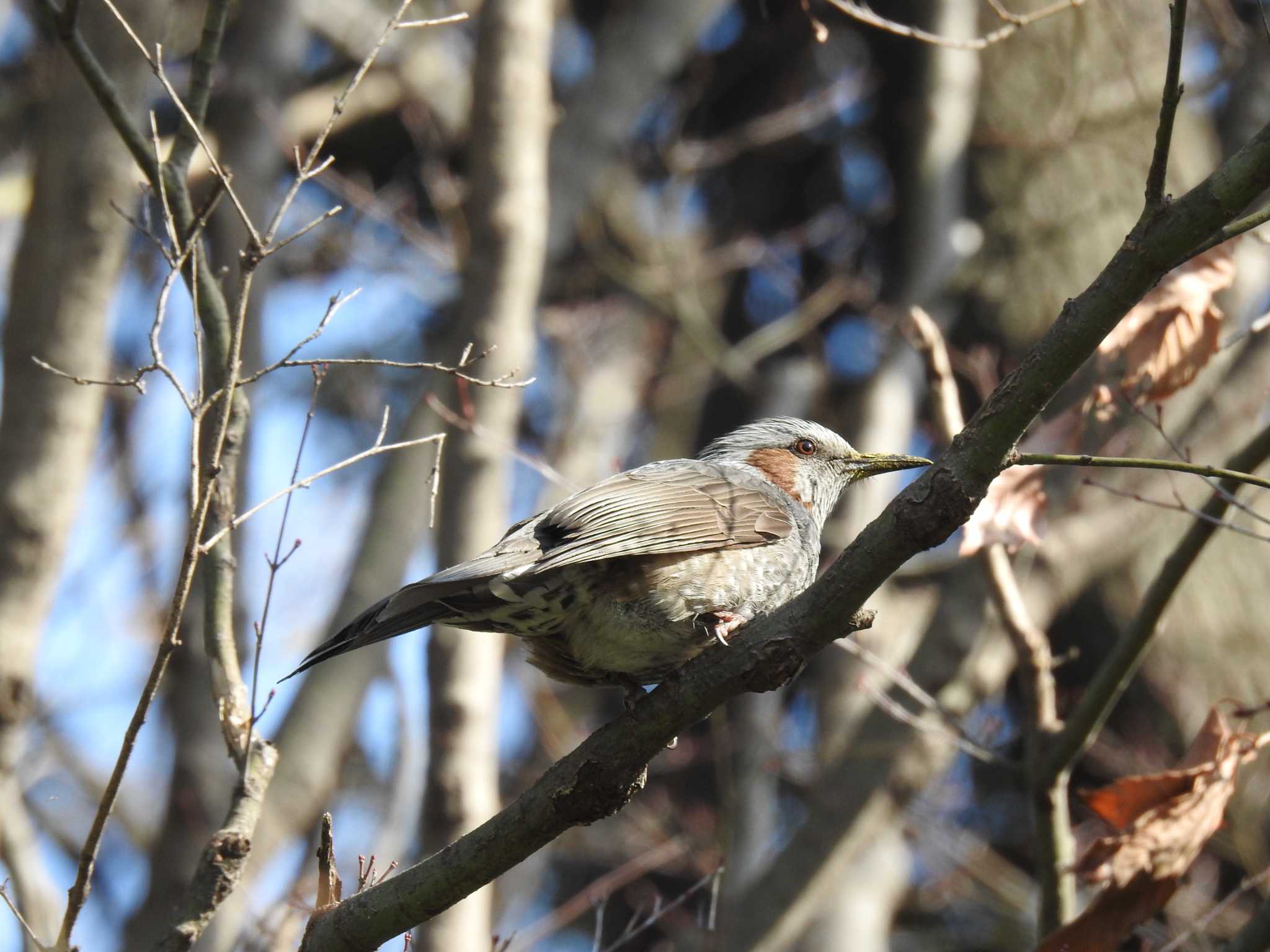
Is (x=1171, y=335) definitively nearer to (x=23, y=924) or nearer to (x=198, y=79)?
(x=198, y=79)

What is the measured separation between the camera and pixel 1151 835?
3646mm

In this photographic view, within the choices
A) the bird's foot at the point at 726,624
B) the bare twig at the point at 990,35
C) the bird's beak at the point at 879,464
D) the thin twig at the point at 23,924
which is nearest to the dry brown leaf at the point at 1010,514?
the bird's beak at the point at 879,464

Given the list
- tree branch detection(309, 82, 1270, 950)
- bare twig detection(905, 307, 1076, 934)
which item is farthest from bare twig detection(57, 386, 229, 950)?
bare twig detection(905, 307, 1076, 934)

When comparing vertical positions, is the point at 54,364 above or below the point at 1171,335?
above

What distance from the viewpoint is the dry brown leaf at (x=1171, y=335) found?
3.73 meters

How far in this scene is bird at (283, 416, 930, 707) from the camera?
3.40 m

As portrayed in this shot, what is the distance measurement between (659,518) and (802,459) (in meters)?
1.09

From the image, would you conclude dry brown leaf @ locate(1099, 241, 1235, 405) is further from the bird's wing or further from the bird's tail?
the bird's tail

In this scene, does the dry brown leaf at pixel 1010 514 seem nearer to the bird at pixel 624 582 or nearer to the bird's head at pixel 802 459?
the bird at pixel 624 582

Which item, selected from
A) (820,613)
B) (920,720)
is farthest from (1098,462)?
(920,720)

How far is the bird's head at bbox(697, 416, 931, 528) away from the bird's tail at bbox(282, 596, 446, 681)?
158 cm

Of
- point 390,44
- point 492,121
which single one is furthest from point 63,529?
point 390,44

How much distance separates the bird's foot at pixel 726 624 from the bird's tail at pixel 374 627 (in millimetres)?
780

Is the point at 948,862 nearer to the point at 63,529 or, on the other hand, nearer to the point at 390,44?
the point at 63,529
